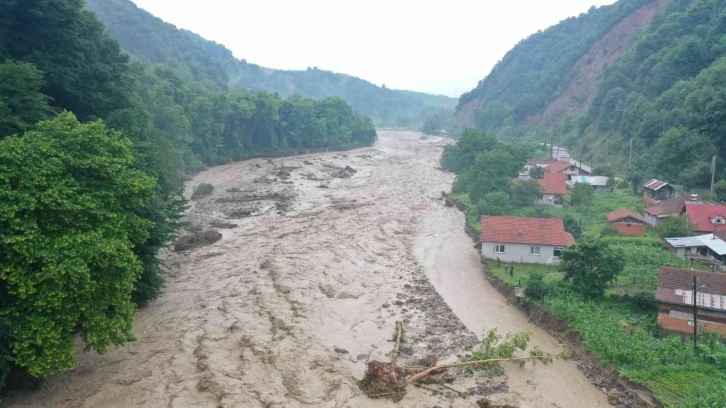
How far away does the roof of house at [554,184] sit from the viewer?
133 feet

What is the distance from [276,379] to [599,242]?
14008 millimetres

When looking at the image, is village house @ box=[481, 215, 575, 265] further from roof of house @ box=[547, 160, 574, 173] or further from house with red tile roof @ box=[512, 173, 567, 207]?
roof of house @ box=[547, 160, 574, 173]

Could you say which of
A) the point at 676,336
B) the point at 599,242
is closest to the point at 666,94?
the point at 599,242

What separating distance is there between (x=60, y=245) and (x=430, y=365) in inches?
446

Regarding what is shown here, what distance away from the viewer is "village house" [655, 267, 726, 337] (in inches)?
706

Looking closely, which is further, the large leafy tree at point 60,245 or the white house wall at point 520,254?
the white house wall at point 520,254

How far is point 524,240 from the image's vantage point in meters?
26.5

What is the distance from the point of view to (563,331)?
19.3m

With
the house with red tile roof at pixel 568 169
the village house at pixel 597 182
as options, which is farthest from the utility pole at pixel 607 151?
the village house at pixel 597 182

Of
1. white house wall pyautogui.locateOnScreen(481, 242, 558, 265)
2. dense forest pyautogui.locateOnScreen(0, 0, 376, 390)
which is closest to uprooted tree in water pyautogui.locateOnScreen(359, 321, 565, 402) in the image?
dense forest pyautogui.locateOnScreen(0, 0, 376, 390)

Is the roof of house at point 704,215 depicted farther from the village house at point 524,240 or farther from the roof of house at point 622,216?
the village house at point 524,240

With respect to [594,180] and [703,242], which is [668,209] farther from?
[594,180]

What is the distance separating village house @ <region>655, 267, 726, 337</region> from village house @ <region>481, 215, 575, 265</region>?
7054 millimetres

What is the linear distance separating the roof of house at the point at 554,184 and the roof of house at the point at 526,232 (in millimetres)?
13909
